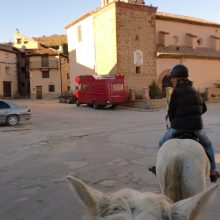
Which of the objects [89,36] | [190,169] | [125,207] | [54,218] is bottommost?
[54,218]

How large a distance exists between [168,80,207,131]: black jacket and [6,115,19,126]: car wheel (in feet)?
49.9

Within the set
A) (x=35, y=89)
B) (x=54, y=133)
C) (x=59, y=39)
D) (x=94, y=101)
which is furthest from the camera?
(x=59, y=39)

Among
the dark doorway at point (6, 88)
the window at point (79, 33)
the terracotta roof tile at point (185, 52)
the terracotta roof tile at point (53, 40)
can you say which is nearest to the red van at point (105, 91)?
the terracotta roof tile at point (185, 52)

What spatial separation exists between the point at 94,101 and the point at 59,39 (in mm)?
40818

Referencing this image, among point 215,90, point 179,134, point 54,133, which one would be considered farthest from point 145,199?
point 215,90

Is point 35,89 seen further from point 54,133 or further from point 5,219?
point 5,219

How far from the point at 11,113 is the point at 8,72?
41.8 m

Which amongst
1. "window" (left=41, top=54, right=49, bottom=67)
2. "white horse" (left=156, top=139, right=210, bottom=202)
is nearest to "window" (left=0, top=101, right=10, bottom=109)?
"white horse" (left=156, top=139, right=210, bottom=202)

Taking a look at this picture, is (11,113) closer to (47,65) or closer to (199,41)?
(199,41)

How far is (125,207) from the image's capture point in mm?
1771

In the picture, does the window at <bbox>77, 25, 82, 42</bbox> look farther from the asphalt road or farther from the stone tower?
the asphalt road

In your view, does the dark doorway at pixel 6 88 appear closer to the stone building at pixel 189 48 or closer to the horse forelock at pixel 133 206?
the stone building at pixel 189 48

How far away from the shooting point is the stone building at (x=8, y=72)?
56844mm

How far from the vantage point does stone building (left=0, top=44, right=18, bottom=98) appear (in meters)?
56.8
